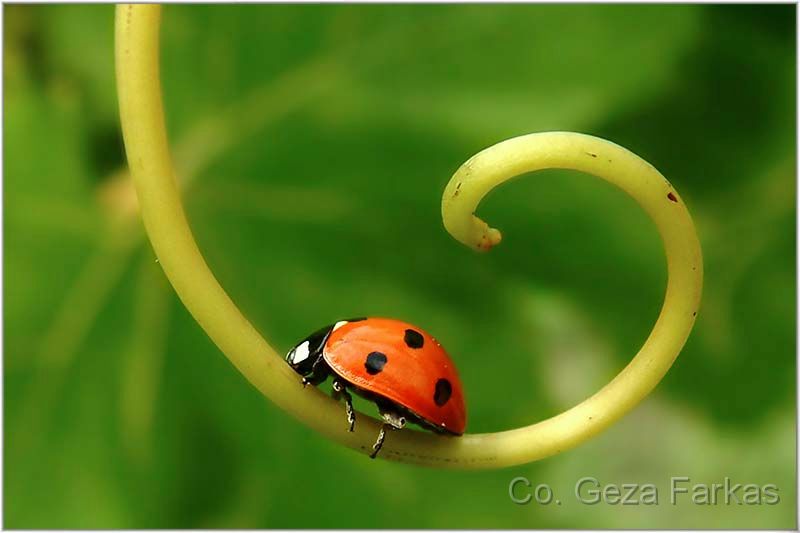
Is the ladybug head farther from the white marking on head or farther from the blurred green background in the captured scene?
the blurred green background

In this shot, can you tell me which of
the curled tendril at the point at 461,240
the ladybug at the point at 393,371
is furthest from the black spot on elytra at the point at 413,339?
the curled tendril at the point at 461,240

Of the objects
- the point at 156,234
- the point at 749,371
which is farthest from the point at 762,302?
the point at 156,234

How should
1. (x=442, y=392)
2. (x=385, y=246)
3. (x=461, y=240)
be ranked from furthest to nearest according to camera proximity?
(x=385, y=246) → (x=442, y=392) → (x=461, y=240)

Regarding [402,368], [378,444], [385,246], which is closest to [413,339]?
[402,368]

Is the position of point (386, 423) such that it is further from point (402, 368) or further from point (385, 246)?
point (385, 246)

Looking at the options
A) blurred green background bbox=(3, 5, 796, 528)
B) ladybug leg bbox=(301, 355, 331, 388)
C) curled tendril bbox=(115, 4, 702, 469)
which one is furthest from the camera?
blurred green background bbox=(3, 5, 796, 528)

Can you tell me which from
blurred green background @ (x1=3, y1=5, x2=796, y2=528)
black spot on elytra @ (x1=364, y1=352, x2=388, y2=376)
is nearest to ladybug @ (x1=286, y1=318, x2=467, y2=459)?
black spot on elytra @ (x1=364, y1=352, x2=388, y2=376)
